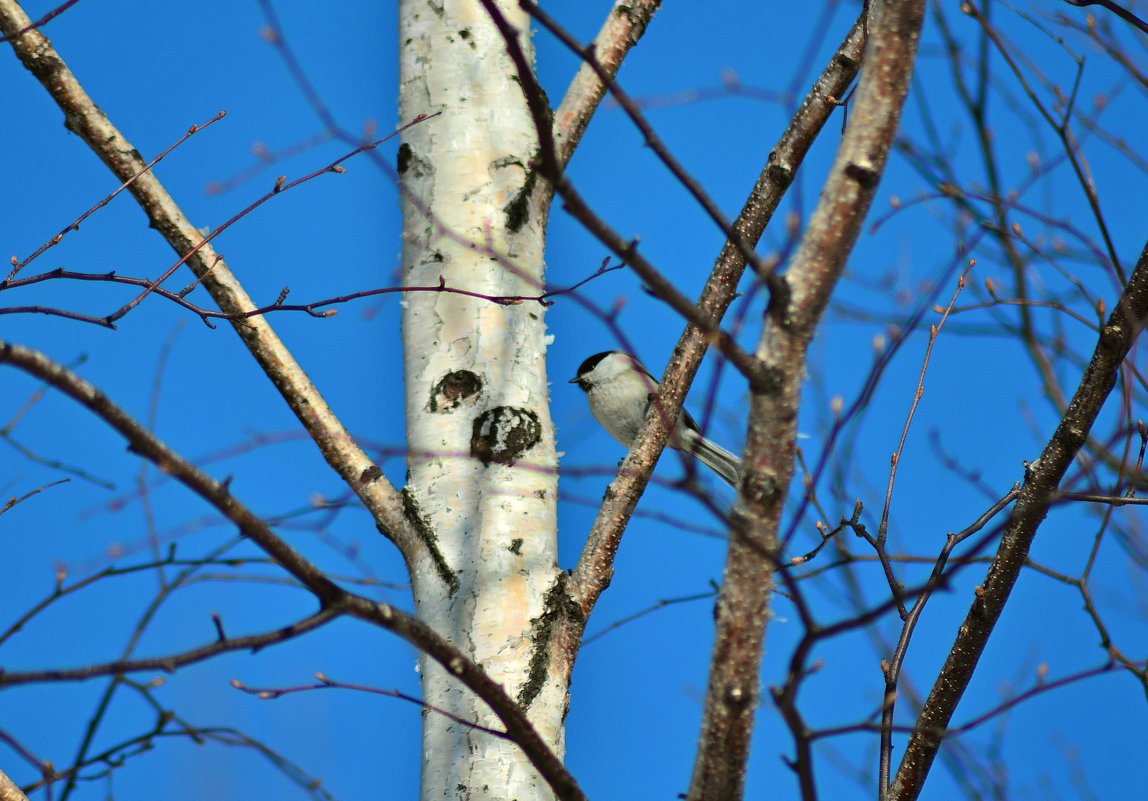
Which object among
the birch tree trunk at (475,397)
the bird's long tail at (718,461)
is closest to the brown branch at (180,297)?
the birch tree trunk at (475,397)

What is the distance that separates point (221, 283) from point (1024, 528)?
1589 millimetres

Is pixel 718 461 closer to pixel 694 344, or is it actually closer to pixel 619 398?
pixel 619 398

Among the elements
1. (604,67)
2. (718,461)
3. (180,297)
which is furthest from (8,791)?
(718,461)

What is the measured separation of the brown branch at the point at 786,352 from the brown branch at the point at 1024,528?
76 cm

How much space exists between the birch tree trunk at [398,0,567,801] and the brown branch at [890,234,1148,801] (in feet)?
1.98

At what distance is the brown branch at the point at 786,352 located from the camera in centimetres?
104

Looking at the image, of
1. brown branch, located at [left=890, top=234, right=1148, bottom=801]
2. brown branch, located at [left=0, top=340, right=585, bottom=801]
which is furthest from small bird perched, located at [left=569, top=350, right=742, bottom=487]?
brown branch, located at [left=0, top=340, right=585, bottom=801]

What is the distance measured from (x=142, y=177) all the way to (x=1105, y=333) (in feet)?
6.05

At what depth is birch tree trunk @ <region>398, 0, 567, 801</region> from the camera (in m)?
1.82

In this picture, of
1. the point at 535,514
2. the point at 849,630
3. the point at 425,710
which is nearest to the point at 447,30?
the point at 535,514

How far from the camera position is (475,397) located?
2.07m

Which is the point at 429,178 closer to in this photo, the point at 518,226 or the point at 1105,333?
the point at 518,226

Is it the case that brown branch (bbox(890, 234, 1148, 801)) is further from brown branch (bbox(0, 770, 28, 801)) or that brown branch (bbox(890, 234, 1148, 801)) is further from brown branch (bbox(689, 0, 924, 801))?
brown branch (bbox(0, 770, 28, 801))

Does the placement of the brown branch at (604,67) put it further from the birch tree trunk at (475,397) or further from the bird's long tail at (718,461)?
the bird's long tail at (718,461)
